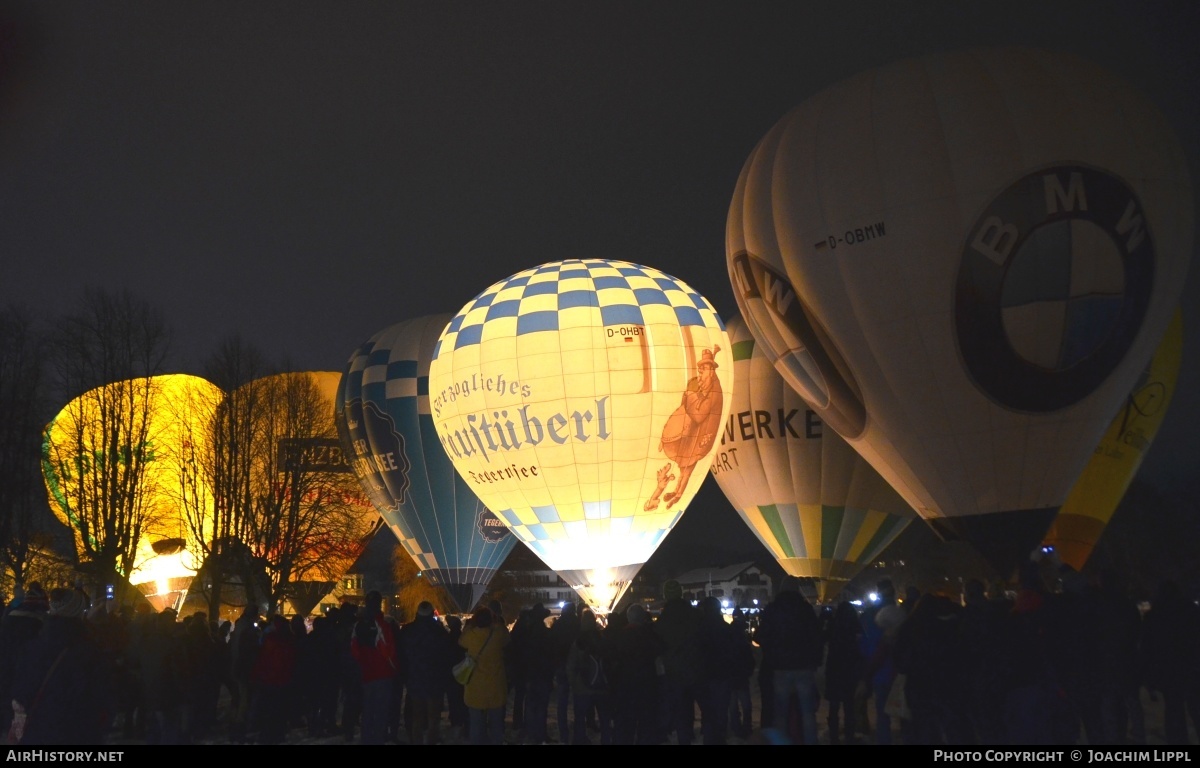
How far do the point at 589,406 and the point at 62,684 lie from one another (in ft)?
45.8

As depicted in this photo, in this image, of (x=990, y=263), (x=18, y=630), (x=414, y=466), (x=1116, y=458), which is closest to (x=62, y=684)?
(x=18, y=630)

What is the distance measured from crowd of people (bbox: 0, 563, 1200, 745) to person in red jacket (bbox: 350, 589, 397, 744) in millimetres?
18

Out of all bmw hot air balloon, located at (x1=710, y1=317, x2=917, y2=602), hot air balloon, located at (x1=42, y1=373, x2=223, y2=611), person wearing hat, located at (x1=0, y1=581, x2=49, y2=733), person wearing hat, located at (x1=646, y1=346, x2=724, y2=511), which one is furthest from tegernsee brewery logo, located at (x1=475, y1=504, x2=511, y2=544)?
person wearing hat, located at (x1=0, y1=581, x2=49, y2=733)

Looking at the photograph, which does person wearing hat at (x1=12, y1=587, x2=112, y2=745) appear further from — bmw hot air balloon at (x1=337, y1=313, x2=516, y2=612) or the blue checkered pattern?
bmw hot air balloon at (x1=337, y1=313, x2=516, y2=612)

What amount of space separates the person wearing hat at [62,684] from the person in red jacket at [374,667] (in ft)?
10.4

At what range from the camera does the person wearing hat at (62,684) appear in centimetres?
611

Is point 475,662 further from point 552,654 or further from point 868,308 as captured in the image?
point 868,308

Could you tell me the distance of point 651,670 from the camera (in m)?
8.43

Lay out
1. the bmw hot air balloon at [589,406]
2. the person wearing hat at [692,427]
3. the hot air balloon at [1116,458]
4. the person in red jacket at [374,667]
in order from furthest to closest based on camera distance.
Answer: the hot air balloon at [1116,458], the person wearing hat at [692,427], the bmw hot air balloon at [589,406], the person in red jacket at [374,667]

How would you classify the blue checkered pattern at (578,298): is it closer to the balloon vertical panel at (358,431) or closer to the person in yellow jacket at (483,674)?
the balloon vertical panel at (358,431)

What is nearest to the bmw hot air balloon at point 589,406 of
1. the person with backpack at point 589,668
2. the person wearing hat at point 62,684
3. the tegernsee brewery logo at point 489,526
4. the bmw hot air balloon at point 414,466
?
the bmw hot air balloon at point 414,466

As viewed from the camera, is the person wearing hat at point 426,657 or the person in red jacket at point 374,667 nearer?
the person in red jacket at point 374,667
